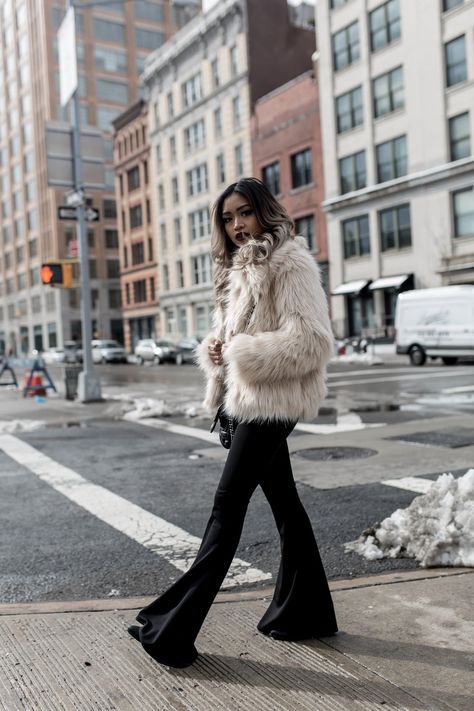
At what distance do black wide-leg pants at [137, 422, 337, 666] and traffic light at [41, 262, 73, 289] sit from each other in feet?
46.3

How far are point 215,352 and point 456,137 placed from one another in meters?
33.9

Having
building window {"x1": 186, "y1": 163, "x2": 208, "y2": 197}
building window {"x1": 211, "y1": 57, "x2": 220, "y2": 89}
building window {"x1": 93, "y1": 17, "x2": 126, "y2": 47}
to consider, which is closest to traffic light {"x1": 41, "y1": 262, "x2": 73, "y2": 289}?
building window {"x1": 186, "y1": 163, "x2": 208, "y2": 197}

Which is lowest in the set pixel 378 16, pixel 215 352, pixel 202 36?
pixel 215 352

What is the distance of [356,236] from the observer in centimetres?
3991

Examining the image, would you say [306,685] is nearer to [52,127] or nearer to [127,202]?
[52,127]

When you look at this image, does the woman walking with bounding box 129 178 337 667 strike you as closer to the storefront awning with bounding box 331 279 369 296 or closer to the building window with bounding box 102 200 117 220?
the storefront awning with bounding box 331 279 369 296

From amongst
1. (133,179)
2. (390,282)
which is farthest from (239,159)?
(133,179)

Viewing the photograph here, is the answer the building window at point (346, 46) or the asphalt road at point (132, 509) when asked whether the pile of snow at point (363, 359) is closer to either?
the asphalt road at point (132, 509)

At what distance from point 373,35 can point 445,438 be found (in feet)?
112

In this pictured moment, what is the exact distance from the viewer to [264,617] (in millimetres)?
3346

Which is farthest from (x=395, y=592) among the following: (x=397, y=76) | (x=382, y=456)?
(x=397, y=76)

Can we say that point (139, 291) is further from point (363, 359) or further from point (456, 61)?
point (363, 359)

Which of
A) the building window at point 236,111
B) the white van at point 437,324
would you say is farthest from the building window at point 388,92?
the white van at point 437,324

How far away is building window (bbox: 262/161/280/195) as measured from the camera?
46.0 meters
